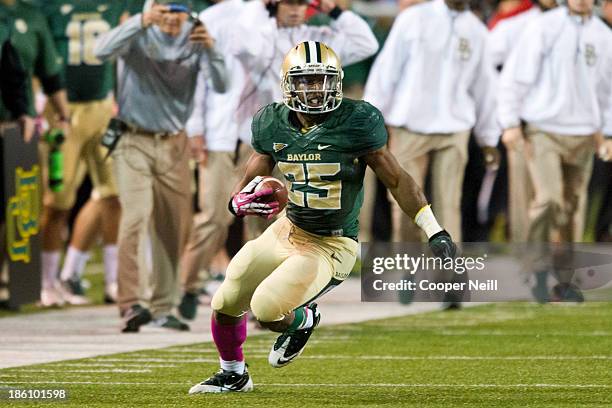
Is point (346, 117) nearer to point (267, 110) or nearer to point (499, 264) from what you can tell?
point (267, 110)

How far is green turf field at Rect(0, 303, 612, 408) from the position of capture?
23.1 ft

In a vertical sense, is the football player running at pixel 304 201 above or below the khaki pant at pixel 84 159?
above

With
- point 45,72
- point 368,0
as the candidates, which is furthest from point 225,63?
point 368,0

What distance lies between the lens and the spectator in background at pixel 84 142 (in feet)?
39.8

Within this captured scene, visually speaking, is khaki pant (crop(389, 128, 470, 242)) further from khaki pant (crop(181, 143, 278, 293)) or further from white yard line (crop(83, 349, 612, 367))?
white yard line (crop(83, 349, 612, 367))

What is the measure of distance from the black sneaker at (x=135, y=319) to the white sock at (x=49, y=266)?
6.63 ft

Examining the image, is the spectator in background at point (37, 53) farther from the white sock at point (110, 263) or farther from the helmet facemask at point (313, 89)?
the helmet facemask at point (313, 89)

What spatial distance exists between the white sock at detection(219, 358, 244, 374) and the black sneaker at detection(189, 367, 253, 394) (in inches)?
0.5

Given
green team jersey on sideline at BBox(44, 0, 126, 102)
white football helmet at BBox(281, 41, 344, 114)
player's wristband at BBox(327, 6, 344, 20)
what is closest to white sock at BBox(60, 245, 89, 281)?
green team jersey on sideline at BBox(44, 0, 126, 102)

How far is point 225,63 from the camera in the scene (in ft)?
34.2

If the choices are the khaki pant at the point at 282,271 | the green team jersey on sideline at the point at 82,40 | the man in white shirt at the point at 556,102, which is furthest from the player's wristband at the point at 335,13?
the khaki pant at the point at 282,271

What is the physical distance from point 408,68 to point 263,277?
4919mm

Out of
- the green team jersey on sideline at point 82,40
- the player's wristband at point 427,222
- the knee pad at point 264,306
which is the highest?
the player's wristband at point 427,222

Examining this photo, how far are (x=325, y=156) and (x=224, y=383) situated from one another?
1.05 metres
